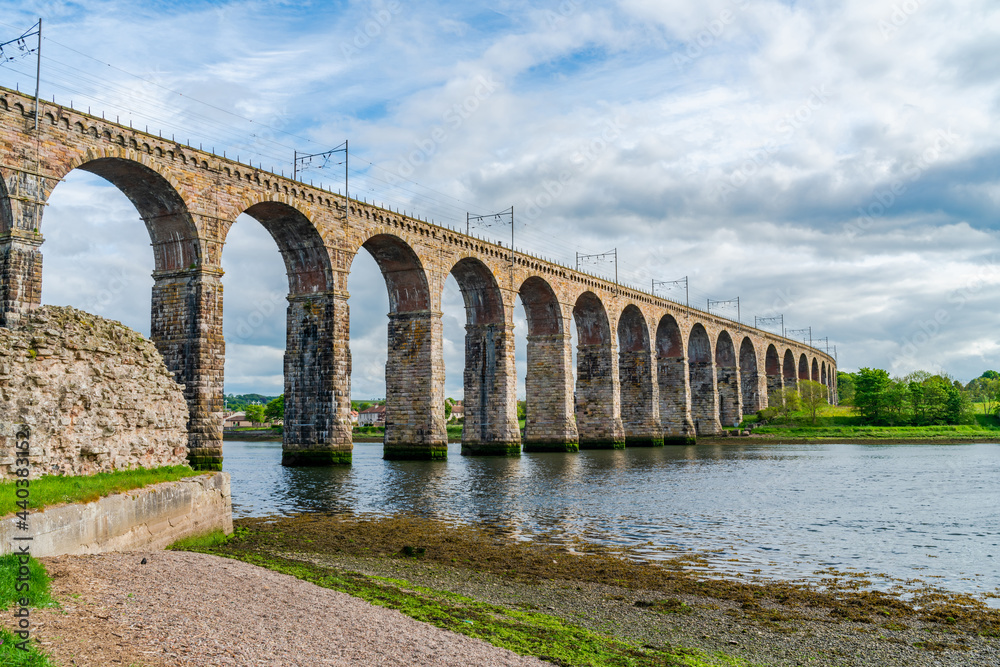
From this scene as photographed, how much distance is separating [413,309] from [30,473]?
113 ft

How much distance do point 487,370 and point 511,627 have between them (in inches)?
1665

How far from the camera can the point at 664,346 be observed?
7812 cm

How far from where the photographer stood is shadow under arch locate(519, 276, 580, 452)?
187 ft

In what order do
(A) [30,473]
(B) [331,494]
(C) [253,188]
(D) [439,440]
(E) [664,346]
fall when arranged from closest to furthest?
(A) [30,473]
(B) [331,494]
(C) [253,188]
(D) [439,440]
(E) [664,346]

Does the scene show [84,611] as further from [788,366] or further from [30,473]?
[788,366]

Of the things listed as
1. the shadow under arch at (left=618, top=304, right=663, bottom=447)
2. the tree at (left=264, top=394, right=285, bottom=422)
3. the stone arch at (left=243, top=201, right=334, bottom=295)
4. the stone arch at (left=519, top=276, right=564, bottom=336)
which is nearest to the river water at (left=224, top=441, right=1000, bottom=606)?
the stone arch at (left=243, top=201, right=334, bottom=295)

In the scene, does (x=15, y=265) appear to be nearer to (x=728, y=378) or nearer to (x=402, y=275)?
(x=402, y=275)

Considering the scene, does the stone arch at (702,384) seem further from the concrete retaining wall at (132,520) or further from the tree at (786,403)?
the concrete retaining wall at (132,520)

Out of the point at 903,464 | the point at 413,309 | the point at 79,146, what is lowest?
the point at 903,464

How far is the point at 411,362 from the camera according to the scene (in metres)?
45.2

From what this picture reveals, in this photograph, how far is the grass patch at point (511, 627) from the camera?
27.2 feet

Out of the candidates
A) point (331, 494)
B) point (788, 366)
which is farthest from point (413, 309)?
point (788, 366)

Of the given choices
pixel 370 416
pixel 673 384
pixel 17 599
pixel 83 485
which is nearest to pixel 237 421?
pixel 370 416

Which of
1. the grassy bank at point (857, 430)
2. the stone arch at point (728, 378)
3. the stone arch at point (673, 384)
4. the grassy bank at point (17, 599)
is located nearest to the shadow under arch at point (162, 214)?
the grassy bank at point (17, 599)
